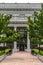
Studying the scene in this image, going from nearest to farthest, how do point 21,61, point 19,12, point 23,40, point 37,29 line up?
point 21,61, point 37,29, point 19,12, point 23,40

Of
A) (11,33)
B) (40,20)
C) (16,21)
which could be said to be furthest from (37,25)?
(16,21)

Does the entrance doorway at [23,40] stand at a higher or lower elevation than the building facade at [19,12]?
lower

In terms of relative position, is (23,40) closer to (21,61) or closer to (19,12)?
(19,12)

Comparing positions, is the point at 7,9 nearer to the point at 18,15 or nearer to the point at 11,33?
the point at 18,15

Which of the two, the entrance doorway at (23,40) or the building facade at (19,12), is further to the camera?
the entrance doorway at (23,40)

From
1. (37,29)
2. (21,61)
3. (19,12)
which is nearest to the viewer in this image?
(21,61)

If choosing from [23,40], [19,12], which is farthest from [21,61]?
[23,40]

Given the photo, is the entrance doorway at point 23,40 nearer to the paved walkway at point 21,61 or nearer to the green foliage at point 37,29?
the paved walkway at point 21,61

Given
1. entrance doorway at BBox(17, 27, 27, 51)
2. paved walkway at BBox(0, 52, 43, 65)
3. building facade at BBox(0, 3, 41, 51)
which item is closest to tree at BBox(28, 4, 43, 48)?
paved walkway at BBox(0, 52, 43, 65)

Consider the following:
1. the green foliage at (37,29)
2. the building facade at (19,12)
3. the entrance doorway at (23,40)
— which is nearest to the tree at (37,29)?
the green foliage at (37,29)

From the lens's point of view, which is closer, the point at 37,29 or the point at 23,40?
the point at 37,29

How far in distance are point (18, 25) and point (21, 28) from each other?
3.40 metres

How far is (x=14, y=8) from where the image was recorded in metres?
91.2

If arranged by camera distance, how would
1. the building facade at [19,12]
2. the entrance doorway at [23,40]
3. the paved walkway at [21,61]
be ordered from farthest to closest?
the entrance doorway at [23,40] < the building facade at [19,12] < the paved walkway at [21,61]
